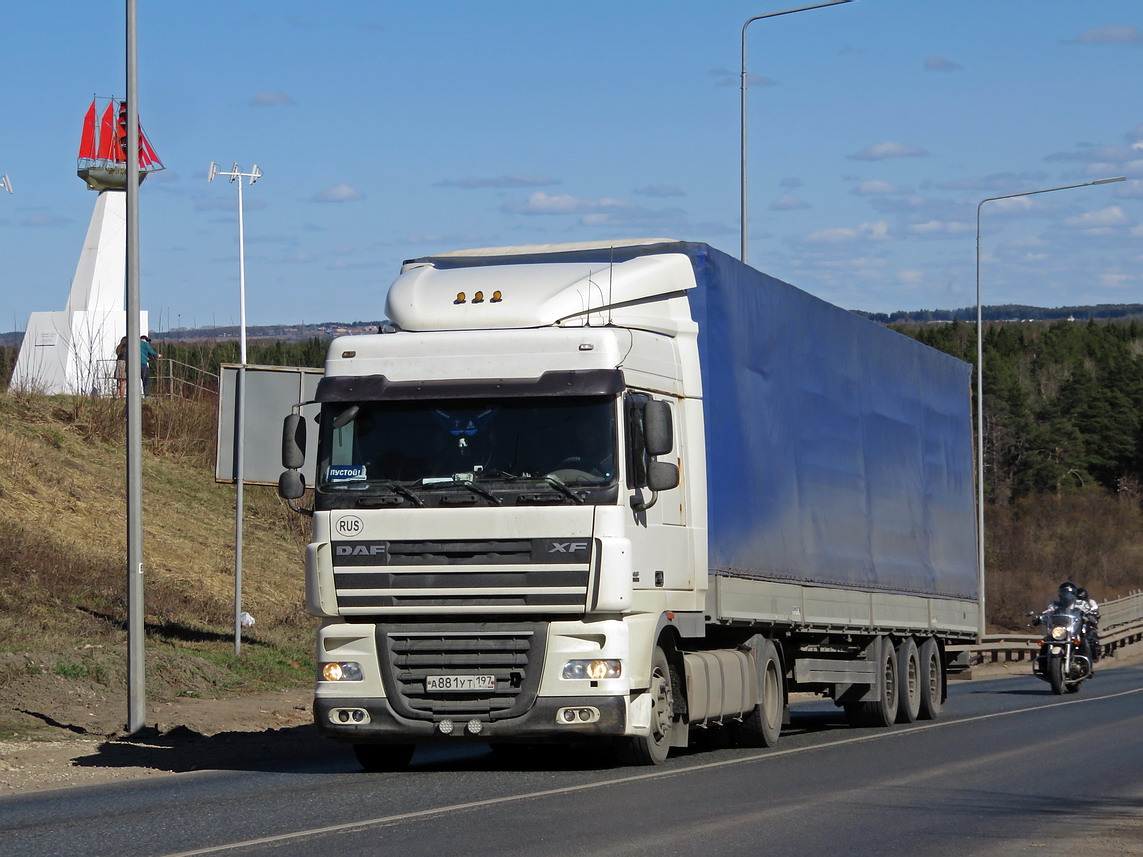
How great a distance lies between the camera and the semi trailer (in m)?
12.4

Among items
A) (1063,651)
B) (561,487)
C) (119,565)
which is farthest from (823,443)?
(119,565)

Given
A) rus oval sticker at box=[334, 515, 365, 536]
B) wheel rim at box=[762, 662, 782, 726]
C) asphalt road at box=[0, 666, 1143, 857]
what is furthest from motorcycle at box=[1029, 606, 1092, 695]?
rus oval sticker at box=[334, 515, 365, 536]

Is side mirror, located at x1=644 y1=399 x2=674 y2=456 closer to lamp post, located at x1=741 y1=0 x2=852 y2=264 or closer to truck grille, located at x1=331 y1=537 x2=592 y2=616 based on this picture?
truck grille, located at x1=331 y1=537 x2=592 y2=616

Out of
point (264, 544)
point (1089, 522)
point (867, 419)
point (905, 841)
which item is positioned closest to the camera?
point (905, 841)

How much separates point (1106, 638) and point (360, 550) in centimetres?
3642

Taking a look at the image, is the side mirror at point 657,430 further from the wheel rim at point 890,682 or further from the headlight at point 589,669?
the wheel rim at point 890,682

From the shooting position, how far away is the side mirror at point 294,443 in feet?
42.3

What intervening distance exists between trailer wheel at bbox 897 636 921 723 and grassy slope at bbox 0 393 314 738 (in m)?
8.26

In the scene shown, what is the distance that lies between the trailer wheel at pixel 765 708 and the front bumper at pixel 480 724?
11.2 ft

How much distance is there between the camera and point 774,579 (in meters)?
15.4

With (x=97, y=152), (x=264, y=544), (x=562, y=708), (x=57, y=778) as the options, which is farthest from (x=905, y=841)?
(x=97, y=152)

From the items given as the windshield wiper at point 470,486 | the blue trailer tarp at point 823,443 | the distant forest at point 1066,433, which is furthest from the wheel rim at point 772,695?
the distant forest at point 1066,433

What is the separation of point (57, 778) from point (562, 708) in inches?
173

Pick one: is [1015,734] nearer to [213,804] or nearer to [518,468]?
[518,468]
